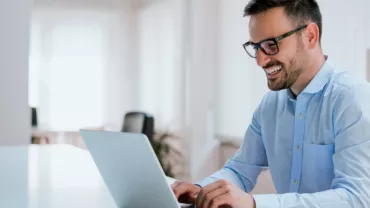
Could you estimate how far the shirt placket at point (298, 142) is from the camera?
1661 millimetres

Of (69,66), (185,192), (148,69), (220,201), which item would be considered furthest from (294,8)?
(69,66)

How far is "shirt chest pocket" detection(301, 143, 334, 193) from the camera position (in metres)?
1.56

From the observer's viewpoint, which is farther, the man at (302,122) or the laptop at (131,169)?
the man at (302,122)

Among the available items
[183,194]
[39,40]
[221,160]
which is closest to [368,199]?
[183,194]

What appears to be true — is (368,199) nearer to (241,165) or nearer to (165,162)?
(241,165)

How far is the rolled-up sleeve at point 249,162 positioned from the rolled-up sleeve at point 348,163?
404 millimetres

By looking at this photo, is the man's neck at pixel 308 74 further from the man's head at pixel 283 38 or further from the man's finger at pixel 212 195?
the man's finger at pixel 212 195

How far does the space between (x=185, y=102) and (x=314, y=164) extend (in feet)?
14.1

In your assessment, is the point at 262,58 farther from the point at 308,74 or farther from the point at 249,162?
the point at 249,162

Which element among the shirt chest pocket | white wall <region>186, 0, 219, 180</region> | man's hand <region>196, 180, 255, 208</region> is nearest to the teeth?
the shirt chest pocket

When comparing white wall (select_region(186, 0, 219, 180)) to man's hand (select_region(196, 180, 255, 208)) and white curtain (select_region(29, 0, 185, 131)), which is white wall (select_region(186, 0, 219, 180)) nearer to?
white curtain (select_region(29, 0, 185, 131))

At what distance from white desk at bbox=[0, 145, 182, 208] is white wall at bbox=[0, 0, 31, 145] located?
1118 millimetres

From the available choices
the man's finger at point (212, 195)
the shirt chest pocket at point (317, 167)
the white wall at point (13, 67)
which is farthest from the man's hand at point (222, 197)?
the white wall at point (13, 67)

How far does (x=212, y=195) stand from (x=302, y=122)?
0.62 m
